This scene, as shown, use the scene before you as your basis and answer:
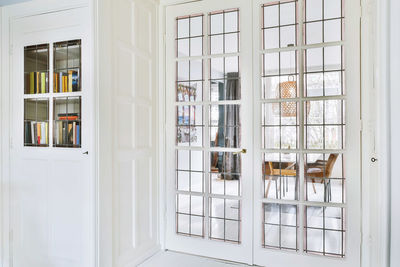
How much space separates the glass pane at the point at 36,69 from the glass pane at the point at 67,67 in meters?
0.09

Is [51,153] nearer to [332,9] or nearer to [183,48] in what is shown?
[183,48]

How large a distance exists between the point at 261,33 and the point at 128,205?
6.06 feet

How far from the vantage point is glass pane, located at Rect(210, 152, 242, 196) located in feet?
8.79

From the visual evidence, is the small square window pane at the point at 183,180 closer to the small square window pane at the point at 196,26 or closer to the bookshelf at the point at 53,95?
the bookshelf at the point at 53,95


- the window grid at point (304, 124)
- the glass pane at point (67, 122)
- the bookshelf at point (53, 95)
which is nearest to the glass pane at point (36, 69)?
the bookshelf at point (53, 95)

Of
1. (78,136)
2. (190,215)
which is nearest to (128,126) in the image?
(78,136)

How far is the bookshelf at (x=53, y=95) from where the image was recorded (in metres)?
2.28

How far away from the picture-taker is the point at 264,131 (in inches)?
101

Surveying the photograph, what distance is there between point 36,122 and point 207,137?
1.45 metres

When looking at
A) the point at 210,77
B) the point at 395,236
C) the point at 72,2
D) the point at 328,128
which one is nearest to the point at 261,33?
the point at 210,77

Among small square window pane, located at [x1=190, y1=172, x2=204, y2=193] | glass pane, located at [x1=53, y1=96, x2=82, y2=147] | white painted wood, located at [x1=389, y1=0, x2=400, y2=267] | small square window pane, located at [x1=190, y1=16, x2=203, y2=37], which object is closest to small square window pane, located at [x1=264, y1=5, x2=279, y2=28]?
small square window pane, located at [x1=190, y1=16, x2=203, y2=37]

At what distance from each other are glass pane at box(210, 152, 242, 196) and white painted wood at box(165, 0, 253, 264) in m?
0.06

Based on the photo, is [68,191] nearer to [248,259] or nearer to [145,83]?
[145,83]

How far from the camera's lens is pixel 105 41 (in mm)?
2186
